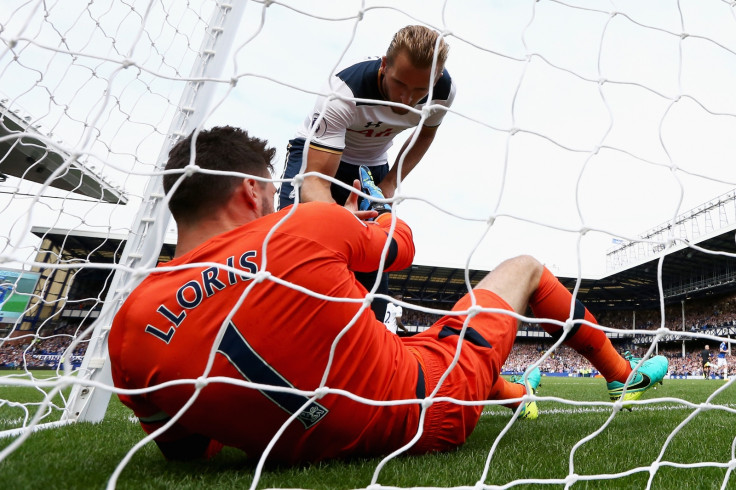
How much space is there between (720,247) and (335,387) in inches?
1058

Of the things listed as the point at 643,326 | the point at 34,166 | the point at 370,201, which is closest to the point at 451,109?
the point at 370,201

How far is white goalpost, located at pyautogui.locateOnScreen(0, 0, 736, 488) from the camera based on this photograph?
4.51 feet

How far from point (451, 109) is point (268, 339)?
0.79 metres

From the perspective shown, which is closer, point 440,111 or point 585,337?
point 585,337

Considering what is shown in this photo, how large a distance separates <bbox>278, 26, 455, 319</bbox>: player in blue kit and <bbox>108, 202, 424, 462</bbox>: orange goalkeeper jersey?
0.67 meters

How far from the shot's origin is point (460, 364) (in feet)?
4.98

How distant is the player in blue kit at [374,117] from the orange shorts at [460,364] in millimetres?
630

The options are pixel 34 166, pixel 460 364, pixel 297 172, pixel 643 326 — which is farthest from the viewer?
pixel 643 326

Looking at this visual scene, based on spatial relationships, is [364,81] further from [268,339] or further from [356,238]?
[268,339]

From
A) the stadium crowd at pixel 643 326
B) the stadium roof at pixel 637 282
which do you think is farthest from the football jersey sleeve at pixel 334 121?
the stadium roof at pixel 637 282

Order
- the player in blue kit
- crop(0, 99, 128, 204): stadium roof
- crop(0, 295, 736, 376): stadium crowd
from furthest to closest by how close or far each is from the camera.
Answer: crop(0, 295, 736, 376): stadium crowd, crop(0, 99, 128, 204): stadium roof, the player in blue kit

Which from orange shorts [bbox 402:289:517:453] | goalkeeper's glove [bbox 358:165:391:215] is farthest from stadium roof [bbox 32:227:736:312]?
orange shorts [bbox 402:289:517:453]

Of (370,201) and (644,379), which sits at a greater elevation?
(370,201)

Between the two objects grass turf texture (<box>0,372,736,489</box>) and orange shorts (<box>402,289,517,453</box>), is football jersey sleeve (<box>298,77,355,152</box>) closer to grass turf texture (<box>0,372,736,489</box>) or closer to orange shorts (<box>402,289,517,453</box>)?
orange shorts (<box>402,289,517,453</box>)
